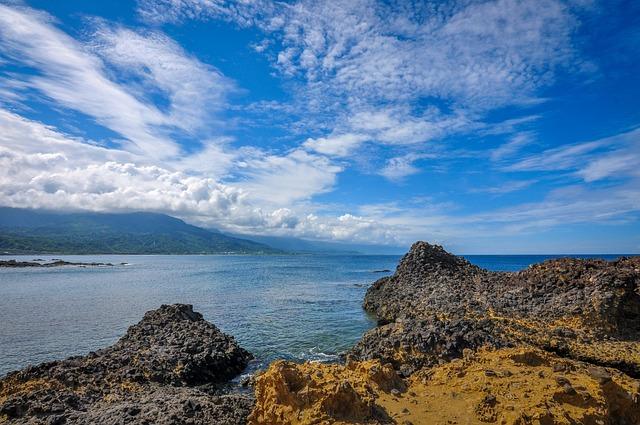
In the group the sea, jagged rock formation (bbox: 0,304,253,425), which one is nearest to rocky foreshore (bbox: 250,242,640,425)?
jagged rock formation (bbox: 0,304,253,425)

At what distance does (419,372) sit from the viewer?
15930 millimetres

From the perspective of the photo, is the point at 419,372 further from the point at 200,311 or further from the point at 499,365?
the point at 200,311

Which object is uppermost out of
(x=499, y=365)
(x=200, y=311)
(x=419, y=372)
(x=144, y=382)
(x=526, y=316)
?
(x=526, y=316)

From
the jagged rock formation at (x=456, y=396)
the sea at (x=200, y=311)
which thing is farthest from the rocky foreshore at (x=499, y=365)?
the sea at (x=200, y=311)

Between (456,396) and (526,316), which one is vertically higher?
(526,316)

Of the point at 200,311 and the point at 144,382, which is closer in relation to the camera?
the point at 144,382

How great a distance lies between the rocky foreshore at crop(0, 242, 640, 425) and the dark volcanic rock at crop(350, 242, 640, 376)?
0.08m

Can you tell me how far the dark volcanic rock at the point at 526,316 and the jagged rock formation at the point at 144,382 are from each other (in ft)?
27.2

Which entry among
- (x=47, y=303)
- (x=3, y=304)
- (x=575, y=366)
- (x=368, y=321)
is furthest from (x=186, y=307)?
(x=3, y=304)

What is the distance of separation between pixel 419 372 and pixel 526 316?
1336 centimetres

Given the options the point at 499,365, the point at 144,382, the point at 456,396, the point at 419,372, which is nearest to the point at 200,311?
the point at 144,382

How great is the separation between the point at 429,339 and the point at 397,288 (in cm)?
2526

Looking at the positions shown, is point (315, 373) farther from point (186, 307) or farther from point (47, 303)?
point (47, 303)

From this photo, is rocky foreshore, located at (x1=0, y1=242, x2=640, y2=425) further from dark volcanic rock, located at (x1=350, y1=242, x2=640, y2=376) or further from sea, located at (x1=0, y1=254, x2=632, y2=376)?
sea, located at (x1=0, y1=254, x2=632, y2=376)
